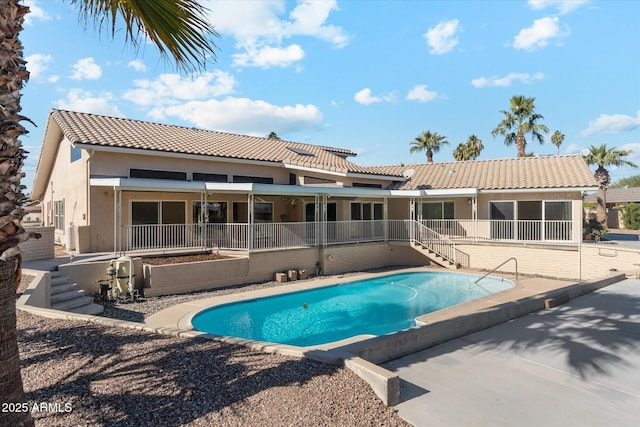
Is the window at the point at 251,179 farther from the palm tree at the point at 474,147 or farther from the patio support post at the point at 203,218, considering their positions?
the palm tree at the point at 474,147

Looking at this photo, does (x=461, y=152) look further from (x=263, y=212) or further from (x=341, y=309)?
(x=341, y=309)

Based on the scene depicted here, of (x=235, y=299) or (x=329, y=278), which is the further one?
(x=329, y=278)

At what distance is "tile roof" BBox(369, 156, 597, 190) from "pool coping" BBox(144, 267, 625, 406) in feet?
19.8

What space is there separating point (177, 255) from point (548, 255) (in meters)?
17.2

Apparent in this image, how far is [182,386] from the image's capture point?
4.83 meters

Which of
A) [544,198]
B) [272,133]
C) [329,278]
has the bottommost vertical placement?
[329,278]

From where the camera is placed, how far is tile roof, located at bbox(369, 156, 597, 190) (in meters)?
20.5

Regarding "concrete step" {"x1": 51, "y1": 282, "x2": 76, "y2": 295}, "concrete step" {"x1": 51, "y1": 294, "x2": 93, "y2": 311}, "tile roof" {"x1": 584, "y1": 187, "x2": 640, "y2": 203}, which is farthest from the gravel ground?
"tile roof" {"x1": 584, "y1": 187, "x2": 640, "y2": 203}

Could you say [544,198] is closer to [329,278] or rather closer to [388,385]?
[329,278]

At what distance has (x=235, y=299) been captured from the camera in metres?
13.7

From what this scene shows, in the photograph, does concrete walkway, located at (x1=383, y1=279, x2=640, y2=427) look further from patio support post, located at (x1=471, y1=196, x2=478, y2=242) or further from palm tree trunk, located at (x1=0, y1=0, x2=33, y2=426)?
patio support post, located at (x1=471, y1=196, x2=478, y2=242)

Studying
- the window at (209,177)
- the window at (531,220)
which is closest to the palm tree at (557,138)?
the window at (531,220)

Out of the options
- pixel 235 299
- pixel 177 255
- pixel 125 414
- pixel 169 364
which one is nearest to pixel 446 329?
pixel 169 364

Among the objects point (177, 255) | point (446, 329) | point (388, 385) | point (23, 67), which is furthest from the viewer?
point (177, 255)
